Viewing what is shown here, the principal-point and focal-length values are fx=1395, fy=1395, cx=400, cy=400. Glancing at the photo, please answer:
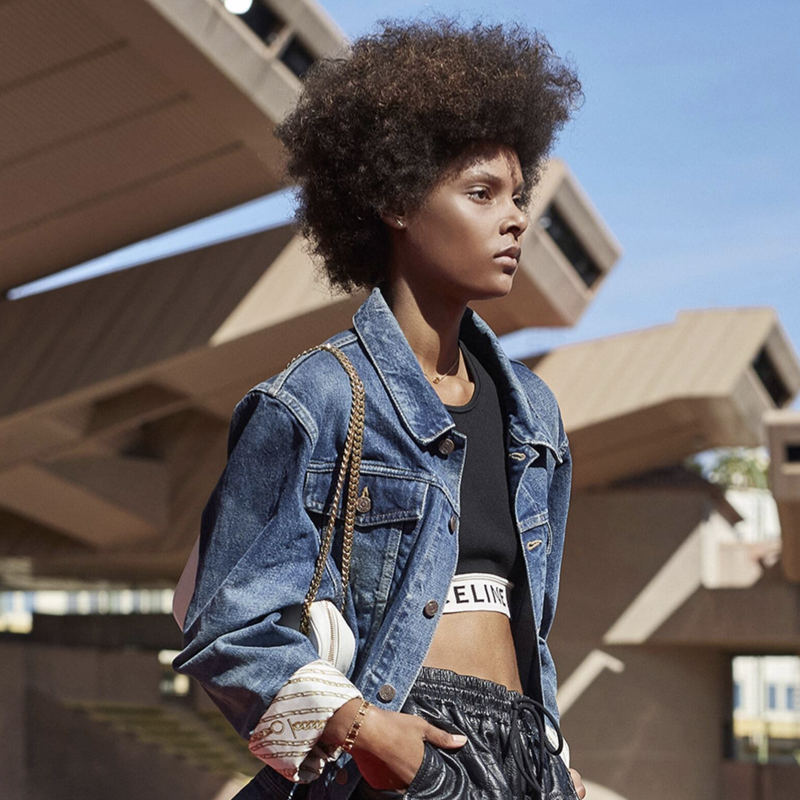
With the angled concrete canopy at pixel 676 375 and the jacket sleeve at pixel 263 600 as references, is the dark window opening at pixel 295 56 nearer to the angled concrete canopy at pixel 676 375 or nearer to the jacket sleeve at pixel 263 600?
the angled concrete canopy at pixel 676 375

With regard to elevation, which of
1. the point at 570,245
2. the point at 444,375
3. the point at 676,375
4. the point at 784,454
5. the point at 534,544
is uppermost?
the point at 570,245

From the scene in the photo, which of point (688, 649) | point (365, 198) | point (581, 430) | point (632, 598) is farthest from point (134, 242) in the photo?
point (365, 198)

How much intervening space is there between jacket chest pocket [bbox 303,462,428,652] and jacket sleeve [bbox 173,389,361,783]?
4 cm

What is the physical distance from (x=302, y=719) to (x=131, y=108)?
11.3 m

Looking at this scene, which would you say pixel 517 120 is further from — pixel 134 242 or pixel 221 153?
pixel 134 242

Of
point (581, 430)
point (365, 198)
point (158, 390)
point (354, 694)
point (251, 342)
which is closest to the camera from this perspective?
point (354, 694)

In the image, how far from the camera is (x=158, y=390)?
1875cm

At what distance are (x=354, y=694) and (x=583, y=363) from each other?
17.8 meters

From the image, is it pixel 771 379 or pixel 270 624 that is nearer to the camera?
pixel 270 624

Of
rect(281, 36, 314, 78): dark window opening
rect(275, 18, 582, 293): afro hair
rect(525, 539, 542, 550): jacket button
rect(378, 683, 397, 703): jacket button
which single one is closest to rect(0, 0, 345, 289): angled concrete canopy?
rect(281, 36, 314, 78): dark window opening

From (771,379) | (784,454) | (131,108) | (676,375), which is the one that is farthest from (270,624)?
(771,379)

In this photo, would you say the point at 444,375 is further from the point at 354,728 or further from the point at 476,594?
the point at 354,728

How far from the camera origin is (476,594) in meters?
2.58

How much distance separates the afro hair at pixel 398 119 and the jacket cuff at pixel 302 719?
1006 mm
